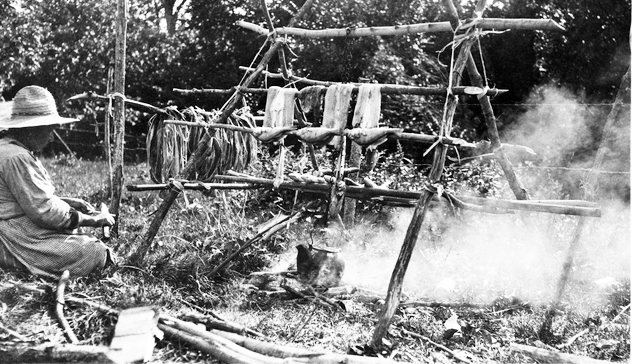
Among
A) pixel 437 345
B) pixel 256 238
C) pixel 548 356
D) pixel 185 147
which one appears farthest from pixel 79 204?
pixel 548 356

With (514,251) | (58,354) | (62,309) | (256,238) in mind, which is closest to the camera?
(58,354)

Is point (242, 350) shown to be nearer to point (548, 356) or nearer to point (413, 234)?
point (413, 234)

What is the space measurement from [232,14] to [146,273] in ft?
37.2

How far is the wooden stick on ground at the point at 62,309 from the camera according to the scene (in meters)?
4.30

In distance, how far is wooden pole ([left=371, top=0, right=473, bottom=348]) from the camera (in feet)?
15.0

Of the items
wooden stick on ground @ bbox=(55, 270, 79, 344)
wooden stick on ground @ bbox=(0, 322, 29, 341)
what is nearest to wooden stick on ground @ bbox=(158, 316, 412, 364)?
wooden stick on ground @ bbox=(55, 270, 79, 344)

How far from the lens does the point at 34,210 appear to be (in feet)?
16.6

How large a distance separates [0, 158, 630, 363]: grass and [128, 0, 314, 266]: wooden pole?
16 centimetres

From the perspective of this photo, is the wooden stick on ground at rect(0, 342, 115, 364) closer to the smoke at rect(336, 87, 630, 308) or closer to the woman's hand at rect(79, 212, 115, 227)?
the woman's hand at rect(79, 212, 115, 227)

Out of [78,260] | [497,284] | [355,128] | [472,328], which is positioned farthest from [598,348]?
[78,260]

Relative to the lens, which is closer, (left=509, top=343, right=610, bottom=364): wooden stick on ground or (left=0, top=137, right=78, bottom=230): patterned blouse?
(left=509, top=343, right=610, bottom=364): wooden stick on ground

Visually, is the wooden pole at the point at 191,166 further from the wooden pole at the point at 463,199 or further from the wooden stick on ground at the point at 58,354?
the wooden stick on ground at the point at 58,354

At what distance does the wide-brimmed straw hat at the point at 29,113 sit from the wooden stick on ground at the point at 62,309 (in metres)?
1.20

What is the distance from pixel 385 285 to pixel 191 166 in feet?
7.26
